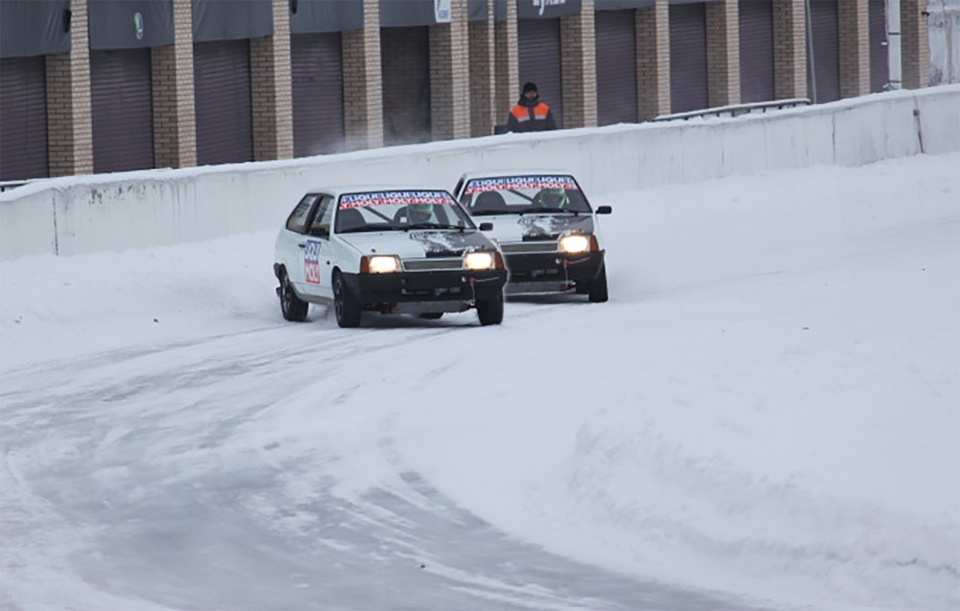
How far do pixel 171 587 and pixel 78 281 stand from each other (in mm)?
12066

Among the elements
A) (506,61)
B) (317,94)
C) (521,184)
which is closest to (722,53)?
(506,61)

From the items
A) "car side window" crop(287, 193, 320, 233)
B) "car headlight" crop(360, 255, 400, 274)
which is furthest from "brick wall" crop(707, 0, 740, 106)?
"car headlight" crop(360, 255, 400, 274)

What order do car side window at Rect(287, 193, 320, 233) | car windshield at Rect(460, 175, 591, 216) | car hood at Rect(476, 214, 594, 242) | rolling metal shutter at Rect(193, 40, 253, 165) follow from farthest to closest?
rolling metal shutter at Rect(193, 40, 253, 165) → car windshield at Rect(460, 175, 591, 216) → car hood at Rect(476, 214, 594, 242) → car side window at Rect(287, 193, 320, 233)

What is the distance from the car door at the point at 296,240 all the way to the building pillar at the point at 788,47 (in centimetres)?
4004

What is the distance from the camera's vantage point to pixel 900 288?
2127cm

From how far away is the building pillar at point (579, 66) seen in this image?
51.1 metres

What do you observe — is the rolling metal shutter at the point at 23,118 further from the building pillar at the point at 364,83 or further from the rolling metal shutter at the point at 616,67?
the rolling metal shutter at the point at 616,67

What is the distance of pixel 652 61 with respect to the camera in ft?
179

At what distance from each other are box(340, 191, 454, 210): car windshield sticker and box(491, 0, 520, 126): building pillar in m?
26.3

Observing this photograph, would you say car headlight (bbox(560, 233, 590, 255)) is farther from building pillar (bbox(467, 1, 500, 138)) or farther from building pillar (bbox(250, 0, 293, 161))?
building pillar (bbox(467, 1, 500, 138))

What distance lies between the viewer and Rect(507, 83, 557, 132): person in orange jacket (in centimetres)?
3247

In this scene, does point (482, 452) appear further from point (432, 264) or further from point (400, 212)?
point (400, 212)

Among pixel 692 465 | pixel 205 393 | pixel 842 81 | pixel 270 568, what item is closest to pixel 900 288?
pixel 205 393

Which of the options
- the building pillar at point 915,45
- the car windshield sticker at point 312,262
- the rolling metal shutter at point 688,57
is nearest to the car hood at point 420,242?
the car windshield sticker at point 312,262
